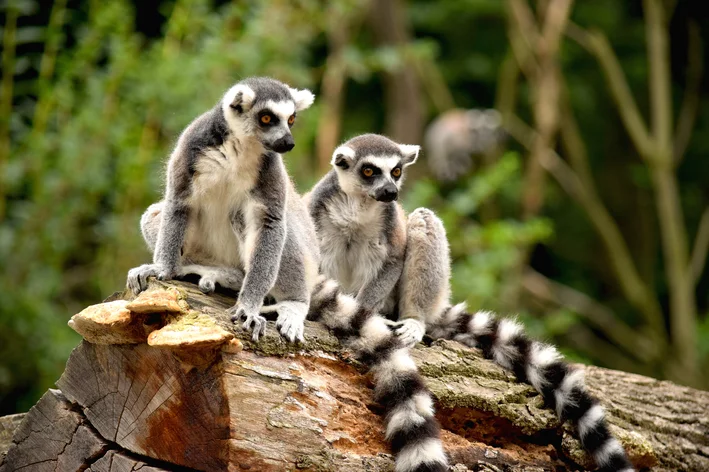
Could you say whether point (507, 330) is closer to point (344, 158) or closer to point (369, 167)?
point (369, 167)

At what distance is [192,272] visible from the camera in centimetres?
436

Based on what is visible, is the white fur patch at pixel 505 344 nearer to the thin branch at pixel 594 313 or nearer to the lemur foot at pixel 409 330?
the lemur foot at pixel 409 330

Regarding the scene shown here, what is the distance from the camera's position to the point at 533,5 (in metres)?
14.2

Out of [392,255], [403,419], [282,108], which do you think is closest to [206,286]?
[282,108]

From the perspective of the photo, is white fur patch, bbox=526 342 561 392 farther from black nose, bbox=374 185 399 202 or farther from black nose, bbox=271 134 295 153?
black nose, bbox=271 134 295 153

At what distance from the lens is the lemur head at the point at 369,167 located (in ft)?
17.6

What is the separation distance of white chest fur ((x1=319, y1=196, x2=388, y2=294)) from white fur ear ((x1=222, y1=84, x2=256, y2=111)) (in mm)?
1233

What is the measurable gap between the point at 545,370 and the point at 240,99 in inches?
88.6

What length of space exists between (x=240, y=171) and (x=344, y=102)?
404 inches

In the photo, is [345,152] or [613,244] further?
[613,244]

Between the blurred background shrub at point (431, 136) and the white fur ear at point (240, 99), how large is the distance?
2660 millimetres

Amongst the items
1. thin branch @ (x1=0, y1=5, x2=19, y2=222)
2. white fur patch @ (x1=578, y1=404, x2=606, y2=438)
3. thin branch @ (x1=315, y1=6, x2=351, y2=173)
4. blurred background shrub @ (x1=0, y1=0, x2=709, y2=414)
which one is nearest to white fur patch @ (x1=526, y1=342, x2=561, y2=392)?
white fur patch @ (x1=578, y1=404, x2=606, y2=438)

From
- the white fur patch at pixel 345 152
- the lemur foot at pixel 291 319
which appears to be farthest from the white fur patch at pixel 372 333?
the white fur patch at pixel 345 152

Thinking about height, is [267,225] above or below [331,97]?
below
